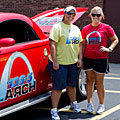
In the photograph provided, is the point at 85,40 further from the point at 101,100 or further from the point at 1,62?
the point at 1,62

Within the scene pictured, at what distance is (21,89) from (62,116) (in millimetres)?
1076

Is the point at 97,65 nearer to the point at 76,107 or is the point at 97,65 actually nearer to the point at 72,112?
the point at 76,107

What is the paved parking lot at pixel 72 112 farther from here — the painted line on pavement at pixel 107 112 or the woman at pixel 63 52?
the woman at pixel 63 52

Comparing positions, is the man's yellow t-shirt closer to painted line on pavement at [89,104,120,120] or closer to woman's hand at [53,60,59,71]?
woman's hand at [53,60,59,71]

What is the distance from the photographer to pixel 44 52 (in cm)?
461

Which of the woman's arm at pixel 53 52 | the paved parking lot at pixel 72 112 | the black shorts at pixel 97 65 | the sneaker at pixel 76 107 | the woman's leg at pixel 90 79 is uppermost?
the woman's arm at pixel 53 52

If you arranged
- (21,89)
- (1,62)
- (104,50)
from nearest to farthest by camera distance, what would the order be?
(1,62)
(21,89)
(104,50)

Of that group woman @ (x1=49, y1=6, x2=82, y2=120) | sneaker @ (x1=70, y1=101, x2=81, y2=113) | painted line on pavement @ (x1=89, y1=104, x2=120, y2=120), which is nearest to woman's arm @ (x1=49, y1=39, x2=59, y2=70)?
woman @ (x1=49, y1=6, x2=82, y2=120)

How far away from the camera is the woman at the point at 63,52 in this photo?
4273 millimetres

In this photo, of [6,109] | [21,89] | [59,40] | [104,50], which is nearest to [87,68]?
[104,50]

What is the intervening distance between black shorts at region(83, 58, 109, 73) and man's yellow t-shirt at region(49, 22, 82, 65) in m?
0.35

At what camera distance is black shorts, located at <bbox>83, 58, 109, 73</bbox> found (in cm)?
461

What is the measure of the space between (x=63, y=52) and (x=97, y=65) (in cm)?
69

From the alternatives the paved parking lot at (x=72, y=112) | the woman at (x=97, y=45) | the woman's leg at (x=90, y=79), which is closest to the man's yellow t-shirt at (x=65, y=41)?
the woman at (x=97, y=45)
